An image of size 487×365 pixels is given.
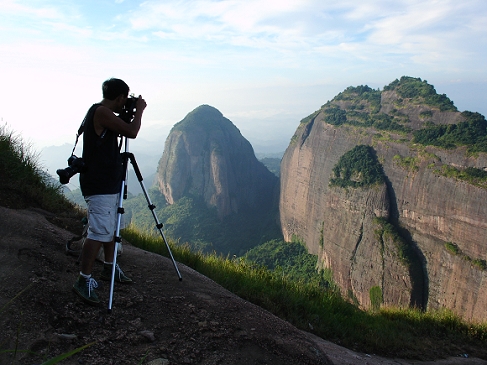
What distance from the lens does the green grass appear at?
4801mm

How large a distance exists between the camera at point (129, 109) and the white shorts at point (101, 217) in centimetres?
78

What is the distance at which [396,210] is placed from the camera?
39.7 m

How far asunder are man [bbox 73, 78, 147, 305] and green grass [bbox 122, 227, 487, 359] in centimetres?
236

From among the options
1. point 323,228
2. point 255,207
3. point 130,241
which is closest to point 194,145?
point 255,207

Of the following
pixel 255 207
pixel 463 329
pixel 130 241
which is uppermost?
pixel 130 241

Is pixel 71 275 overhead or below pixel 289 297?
overhead

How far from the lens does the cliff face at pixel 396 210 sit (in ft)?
99.5

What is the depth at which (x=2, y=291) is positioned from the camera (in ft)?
10.1

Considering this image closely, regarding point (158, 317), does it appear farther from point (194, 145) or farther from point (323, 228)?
point (194, 145)

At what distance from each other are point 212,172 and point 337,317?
77895mm

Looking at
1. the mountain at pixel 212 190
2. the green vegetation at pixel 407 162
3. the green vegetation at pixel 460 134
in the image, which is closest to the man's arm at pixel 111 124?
the green vegetation at pixel 460 134

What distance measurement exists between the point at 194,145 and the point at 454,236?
6331 cm

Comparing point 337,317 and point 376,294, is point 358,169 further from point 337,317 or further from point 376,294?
point 337,317

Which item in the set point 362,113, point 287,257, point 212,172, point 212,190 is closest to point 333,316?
point 362,113
